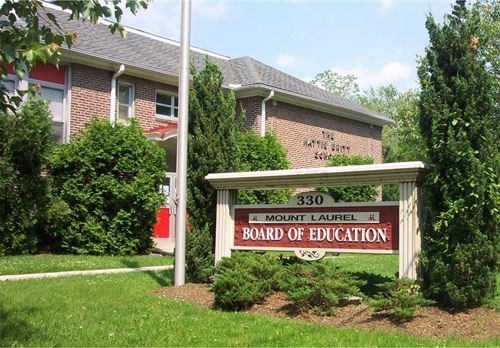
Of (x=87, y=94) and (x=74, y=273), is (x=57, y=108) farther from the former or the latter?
(x=74, y=273)

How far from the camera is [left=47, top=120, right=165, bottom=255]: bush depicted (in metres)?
14.6

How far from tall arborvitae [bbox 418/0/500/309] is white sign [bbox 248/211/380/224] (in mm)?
819

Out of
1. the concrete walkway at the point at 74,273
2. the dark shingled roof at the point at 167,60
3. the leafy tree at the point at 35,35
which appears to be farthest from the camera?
the dark shingled roof at the point at 167,60

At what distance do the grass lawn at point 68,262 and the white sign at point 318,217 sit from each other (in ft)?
15.2

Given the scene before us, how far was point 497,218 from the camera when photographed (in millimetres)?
6605

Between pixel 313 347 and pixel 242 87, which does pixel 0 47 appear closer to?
pixel 313 347

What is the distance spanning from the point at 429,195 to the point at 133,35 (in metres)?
17.0

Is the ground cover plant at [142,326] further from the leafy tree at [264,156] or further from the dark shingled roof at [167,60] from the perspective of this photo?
the leafy tree at [264,156]

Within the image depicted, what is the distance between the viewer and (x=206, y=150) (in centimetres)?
955

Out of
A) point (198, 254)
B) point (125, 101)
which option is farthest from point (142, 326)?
point (125, 101)

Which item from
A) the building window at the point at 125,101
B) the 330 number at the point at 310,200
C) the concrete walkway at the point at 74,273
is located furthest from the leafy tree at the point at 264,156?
the 330 number at the point at 310,200

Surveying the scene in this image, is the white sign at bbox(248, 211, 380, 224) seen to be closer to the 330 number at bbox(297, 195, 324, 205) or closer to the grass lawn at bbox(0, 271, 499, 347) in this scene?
the 330 number at bbox(297, 195, 324, 205)

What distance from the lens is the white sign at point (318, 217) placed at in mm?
7617

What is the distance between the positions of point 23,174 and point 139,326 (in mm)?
8537
